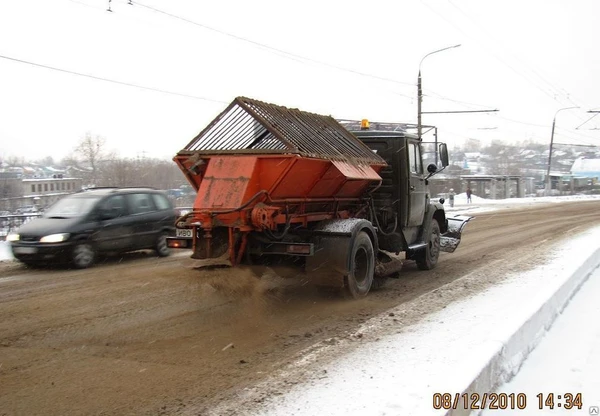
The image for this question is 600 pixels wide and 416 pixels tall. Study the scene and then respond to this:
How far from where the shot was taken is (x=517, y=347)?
470cm

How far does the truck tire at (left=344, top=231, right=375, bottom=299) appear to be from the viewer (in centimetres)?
741

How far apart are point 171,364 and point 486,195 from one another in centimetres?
5665

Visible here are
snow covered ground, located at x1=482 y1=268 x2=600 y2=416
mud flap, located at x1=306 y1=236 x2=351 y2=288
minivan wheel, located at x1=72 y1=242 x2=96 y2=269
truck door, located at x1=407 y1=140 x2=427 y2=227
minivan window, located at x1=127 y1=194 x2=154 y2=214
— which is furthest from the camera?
minivan window, located at x1=127 y1=194 x2=154 y2=214

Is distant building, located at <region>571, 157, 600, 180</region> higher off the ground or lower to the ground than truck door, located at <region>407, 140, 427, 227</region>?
higher

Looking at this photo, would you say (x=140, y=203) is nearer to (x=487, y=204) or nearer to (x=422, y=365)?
(x=422, y=365)

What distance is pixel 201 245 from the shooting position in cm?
657

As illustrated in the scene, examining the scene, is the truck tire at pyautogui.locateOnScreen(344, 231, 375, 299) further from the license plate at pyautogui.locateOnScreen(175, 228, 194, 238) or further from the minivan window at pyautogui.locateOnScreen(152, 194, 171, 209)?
the minivan window at pyautogui.locateOnScreen(152, 194, 171, 209)

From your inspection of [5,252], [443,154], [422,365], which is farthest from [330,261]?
[5,252]

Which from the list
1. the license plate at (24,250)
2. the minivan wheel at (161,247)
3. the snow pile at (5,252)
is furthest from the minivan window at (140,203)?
the snow pile at (5,252)

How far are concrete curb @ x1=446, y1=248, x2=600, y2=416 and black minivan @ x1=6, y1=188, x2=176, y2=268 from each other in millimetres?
6510

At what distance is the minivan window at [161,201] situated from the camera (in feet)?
42.8

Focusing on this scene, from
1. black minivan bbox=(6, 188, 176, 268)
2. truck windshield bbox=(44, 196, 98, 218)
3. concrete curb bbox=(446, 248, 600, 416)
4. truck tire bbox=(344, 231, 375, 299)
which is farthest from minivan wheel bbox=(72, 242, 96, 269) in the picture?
concrete curb bbox=(446, 248, 600, 416)

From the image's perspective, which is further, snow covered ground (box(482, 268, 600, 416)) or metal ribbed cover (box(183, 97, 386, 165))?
metal ribbed cover (box(183, 97, 386, 165))

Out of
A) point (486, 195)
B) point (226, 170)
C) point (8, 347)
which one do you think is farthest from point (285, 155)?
point (486, 195)
